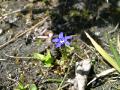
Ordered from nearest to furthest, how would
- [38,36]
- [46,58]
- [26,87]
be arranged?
[26,87] < [46,58] < [38,36]

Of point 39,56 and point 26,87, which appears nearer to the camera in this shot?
point 26,87

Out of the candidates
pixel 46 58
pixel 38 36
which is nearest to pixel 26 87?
pixel 46 58

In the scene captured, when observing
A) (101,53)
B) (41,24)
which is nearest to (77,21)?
(41,24)

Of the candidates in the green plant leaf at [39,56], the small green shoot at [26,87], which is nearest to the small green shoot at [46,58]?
the green plant leaf at [39,56]

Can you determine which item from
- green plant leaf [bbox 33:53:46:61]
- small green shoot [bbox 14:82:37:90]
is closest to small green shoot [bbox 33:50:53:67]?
green plant leaf [bbox 33:53:46:61]

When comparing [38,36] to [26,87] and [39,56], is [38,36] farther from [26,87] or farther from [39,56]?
[26,87]

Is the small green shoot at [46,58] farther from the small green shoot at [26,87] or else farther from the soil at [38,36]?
the small green shoot at [26,87]

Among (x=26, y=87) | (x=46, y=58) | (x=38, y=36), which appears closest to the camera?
(x=26, y=87)

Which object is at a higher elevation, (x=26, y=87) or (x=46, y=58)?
(x=46, y=58)
